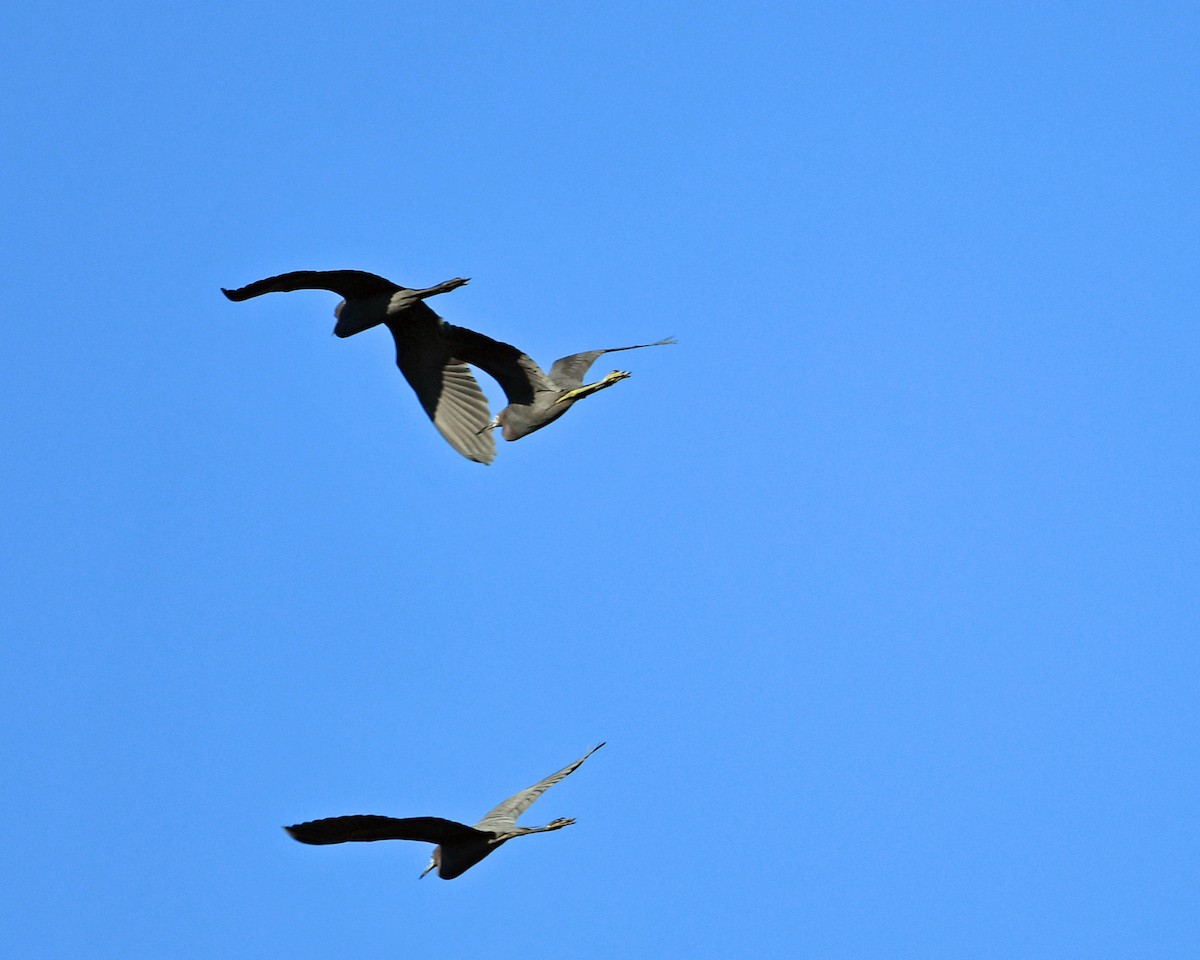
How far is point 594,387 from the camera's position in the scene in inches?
828

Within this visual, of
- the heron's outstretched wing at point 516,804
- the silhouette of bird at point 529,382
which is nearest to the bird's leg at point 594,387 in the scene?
the silhouette of bird at point 529,382

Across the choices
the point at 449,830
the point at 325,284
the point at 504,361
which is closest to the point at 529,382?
the point at 504,361

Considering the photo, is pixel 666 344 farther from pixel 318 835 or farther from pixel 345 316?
pixel 318 835

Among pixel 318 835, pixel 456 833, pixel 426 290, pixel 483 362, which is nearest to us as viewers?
pixel 318 835

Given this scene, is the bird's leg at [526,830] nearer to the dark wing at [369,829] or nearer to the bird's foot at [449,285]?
the dark wing at [369,829]

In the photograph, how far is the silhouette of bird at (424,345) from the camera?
2027 centimetres

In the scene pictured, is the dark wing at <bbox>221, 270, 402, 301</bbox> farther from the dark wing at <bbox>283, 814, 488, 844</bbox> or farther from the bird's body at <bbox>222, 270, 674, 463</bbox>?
the dark wing at <bbox>283, 814, 488, 844</bbox>

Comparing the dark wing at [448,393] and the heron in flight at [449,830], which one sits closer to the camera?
the heron in flight at [449,830]

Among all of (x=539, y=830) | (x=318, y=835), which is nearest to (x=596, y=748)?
(x=539, y=830)

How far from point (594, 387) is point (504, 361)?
4.05 feet

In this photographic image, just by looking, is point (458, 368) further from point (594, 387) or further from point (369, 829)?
point (369, 829)

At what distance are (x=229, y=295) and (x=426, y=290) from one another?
7.85 feet

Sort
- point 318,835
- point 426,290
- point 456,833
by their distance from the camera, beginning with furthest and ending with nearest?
point 426,290 → point 456,833 → point 318,835

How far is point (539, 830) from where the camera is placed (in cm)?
1891
